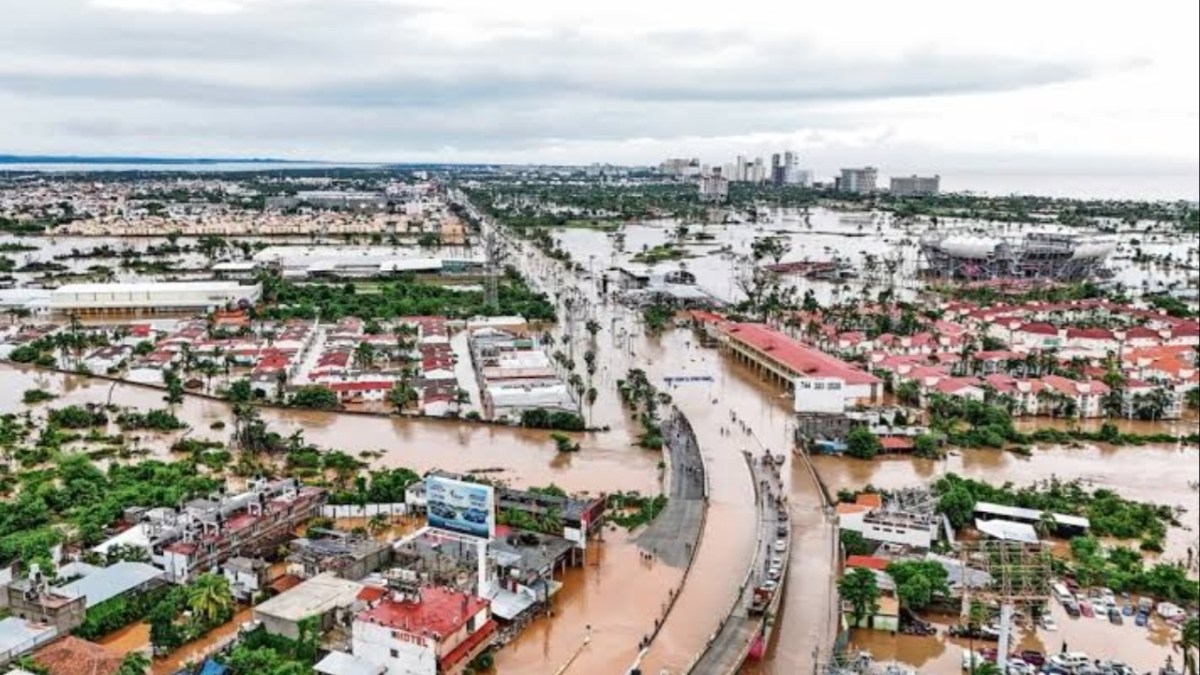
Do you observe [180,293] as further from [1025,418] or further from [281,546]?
[1025,418]

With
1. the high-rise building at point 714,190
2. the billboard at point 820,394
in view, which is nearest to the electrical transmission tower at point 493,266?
the billboard at point 820,394

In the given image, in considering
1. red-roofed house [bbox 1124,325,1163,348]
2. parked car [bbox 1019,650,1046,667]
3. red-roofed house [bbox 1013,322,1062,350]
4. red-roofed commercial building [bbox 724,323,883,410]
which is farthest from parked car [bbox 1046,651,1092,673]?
red-roofed house [bbox 1124,325,1163,348]

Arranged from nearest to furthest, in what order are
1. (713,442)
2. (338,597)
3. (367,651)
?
(367,651)
(338,597)
(713,442)

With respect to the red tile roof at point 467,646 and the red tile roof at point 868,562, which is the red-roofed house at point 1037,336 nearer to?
the red tile roof at point 868,562

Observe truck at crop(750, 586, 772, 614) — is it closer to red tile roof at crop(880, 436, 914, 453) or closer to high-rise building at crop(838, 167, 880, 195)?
red tile roof at crop(880, 436, 914, 453)

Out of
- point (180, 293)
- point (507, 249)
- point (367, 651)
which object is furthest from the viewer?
point (507, 249)

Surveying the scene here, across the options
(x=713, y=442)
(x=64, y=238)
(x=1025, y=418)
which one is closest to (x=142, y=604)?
(x=713, y=442)

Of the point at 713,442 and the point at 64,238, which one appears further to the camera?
the point at 64,238
